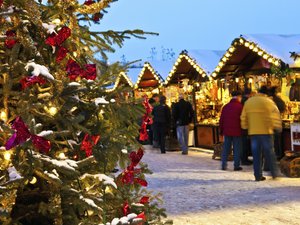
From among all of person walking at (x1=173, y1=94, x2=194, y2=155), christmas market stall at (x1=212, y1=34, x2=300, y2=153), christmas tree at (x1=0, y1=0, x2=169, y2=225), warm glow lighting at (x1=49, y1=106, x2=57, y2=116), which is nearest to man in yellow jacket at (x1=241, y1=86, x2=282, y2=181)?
christmas market stall at (x1=212, y1=34, x2=300, y2=153)

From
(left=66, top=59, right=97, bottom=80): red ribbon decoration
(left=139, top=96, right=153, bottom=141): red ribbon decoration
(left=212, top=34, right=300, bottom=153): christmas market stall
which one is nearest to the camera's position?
(left=66, top=59, right=97, bottom=80): red ribbon decoration

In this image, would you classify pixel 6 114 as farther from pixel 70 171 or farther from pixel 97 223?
pixel 97 223

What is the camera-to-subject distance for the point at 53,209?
2645 mm

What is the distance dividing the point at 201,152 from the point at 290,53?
473 cm

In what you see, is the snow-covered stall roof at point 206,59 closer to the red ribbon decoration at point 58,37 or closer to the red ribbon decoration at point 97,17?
the red ribbon decoration at point 97,17

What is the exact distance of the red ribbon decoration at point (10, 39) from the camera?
2678mm

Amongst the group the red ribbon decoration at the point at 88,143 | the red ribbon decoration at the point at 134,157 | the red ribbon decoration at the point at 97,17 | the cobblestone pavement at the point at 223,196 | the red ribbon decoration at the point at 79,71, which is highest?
the red ribbon decoration at the point at 97,17

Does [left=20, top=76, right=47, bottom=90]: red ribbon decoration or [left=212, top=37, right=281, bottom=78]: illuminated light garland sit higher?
[left=212, top=37, right=281, bottom=78]: illuminated light garland

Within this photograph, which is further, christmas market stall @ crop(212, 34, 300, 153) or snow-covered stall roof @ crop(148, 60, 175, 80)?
snow-covered stall roof @ crop(148, 60, 175, 80)

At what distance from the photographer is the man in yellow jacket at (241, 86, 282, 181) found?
28.9 feet

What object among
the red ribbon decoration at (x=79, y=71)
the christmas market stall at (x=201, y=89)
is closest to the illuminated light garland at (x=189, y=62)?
the christmas market stall at (x=201, y=89)

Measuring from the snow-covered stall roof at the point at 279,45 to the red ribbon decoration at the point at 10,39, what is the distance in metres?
9.43

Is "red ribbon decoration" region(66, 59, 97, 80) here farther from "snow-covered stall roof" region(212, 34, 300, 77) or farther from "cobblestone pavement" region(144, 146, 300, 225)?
"snow-covered stall roof" region(212, 34, 300, 77)

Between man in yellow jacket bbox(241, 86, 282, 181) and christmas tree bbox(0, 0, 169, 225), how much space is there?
5.85m
